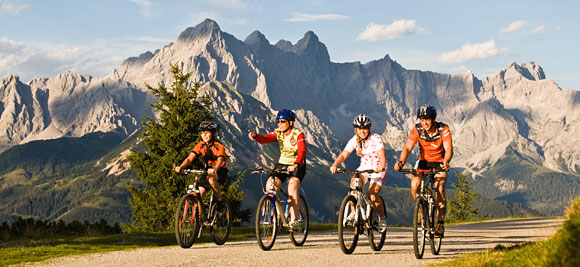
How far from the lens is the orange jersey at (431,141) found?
15.0 metres

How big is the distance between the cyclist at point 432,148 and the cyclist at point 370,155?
2.09 feet

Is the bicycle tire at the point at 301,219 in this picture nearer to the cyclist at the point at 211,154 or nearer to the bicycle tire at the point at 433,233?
the cyclist at the point at 211,154

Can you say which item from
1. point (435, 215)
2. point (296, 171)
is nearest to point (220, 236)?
point (296, 171)

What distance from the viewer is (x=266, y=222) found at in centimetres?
1537

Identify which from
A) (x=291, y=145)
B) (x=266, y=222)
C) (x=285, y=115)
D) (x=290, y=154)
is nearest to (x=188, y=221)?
(x=266, y=222)

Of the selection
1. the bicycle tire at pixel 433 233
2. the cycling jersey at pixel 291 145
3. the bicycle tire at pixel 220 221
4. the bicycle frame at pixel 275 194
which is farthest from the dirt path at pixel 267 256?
the cycling jersey at pixel 291 145

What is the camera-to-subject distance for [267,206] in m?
15.3

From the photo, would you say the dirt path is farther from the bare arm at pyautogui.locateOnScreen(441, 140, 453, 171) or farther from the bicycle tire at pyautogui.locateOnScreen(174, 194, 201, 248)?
the bare arm at pyautogui.locateOnScreen(441, 140, 453, 171)

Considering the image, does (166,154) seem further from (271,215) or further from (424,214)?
(424,214)

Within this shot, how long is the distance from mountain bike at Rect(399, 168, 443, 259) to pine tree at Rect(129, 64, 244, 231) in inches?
827

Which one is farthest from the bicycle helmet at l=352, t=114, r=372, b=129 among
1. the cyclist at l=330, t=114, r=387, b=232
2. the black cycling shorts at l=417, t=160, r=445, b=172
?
the black cycling shorts at l=417, t=160, r=445, b=172

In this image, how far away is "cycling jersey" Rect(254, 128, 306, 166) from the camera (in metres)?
15.7

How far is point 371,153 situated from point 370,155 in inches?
2.3

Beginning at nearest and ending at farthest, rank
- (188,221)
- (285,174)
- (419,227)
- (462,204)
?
(419,227)
(285,174)
(188,221)
(462,204)
